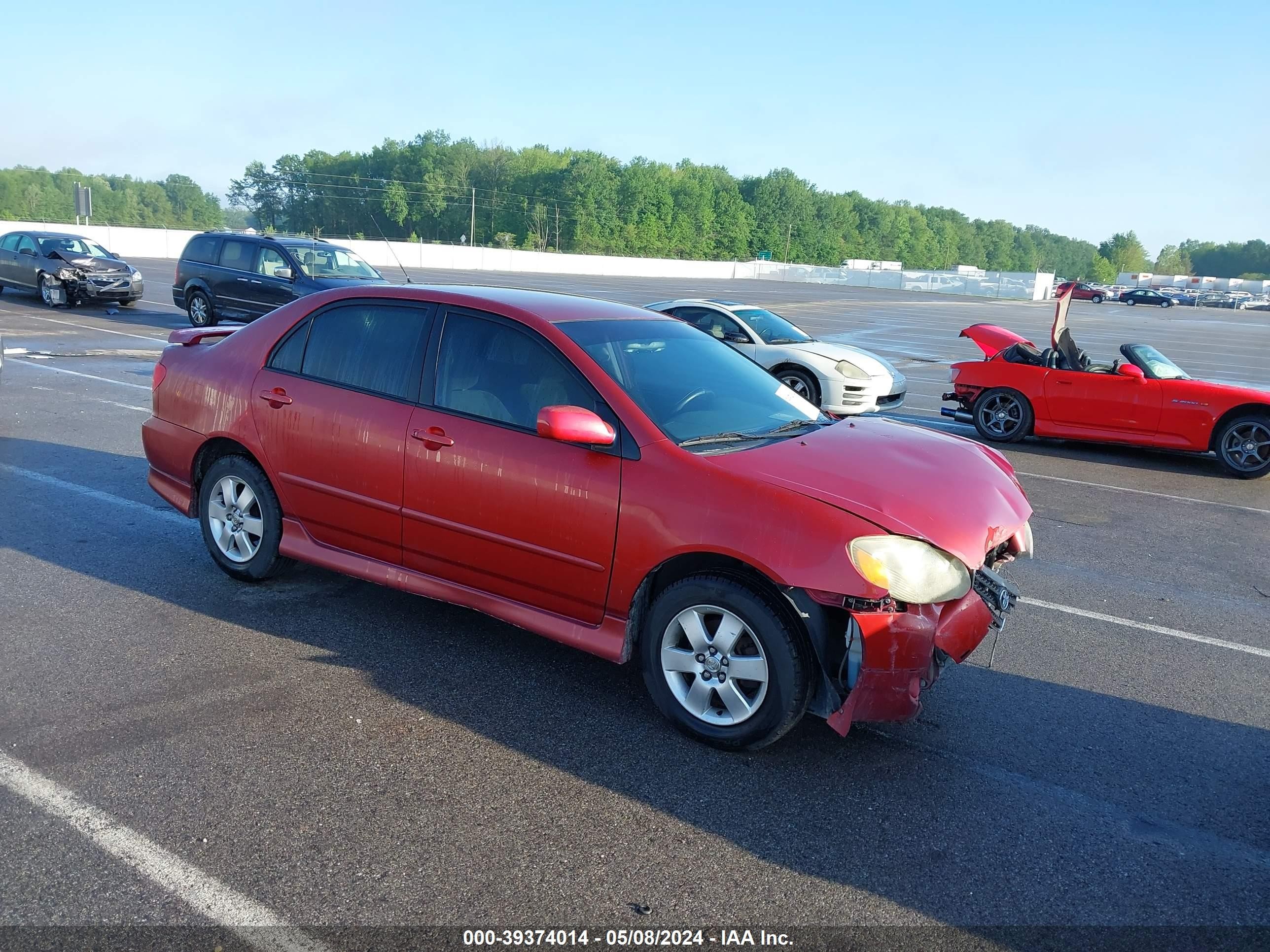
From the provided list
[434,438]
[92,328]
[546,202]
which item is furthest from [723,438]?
[546,202]

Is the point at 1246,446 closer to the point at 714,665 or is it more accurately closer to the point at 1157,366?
the point at 1157,366

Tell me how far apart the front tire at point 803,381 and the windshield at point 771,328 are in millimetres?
629

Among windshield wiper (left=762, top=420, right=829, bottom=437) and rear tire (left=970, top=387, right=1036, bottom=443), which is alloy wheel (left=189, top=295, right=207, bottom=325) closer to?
rear tire (left=970, top=387, right=1036, bottom=443)

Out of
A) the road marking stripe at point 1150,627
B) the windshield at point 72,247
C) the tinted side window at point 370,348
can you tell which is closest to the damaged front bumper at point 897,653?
the road marking stripe at point 1150,627

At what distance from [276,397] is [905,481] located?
3.19m

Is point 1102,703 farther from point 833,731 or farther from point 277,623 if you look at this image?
point 277,623

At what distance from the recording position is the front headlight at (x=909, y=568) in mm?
3605

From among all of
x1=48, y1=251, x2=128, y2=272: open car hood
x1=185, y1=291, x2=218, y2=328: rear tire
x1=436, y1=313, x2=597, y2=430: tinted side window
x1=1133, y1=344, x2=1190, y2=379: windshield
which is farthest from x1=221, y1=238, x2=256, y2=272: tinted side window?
x1=436, y1=313, x2=597, y2=430: tinted side window

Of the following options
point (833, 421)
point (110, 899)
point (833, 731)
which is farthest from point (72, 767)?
point (833, 421)

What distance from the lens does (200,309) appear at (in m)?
18.6

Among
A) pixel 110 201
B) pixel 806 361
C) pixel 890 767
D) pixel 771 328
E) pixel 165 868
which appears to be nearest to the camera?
pixel 165 868

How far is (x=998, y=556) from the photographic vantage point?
436 cm

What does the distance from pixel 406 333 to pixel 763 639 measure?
2.35 m

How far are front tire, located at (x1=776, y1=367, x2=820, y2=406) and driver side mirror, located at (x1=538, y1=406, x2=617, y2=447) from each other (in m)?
8.41
